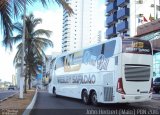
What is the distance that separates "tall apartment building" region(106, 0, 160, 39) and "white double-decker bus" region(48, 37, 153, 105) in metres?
44.0

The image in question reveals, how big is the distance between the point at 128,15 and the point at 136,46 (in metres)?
49.2

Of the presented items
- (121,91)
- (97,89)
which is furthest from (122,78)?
(97,89)

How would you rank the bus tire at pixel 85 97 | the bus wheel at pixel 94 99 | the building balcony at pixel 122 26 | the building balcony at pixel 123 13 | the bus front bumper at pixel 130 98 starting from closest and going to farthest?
the bus front bumper at pixel 130 98
the bus wheel at pixel 94 99
the bus tire at pixel 85 97
the building balcony at pixel 122 26
the building balcony at pixel 123 13

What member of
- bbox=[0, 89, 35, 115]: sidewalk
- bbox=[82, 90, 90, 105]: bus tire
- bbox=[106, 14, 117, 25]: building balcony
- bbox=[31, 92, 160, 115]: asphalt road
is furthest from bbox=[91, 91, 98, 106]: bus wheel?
bbox=[106, 14, 117, 25]: building balcony

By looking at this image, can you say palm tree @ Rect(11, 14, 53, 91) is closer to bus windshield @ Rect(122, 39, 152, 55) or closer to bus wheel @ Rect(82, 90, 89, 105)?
bus wheel @ Rect(82, 90, 89, 105)

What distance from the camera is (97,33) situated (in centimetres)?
13650

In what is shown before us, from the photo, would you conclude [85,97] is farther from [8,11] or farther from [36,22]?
[36,22]

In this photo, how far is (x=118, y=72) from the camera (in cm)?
1948

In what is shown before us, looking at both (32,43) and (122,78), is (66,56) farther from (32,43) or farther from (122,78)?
(32,43)

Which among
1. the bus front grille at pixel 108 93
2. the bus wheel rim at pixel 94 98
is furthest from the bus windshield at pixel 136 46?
the bus wheel rim at pixel 94 98

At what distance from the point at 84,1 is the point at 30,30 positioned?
7216 centimetres

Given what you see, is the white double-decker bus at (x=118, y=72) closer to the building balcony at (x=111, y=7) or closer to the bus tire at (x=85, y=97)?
the bus tire at (x=85, y=97)

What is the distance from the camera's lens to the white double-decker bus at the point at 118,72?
1947cm

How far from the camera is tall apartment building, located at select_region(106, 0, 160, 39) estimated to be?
6794 centimetres
